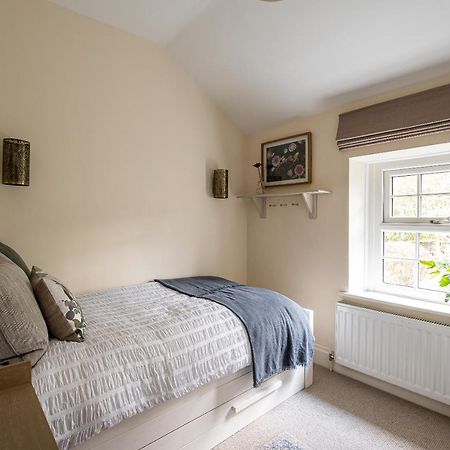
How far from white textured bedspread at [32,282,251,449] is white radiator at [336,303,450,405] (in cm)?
103

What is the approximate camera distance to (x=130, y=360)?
4.50 ft

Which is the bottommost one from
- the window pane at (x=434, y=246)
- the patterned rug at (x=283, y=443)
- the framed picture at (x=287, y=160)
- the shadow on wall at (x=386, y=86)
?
the patterned rug at (x=283, y=443)

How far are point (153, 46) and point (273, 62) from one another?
102 cm

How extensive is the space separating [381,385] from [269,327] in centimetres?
110

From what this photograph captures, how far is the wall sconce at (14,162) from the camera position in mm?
1879

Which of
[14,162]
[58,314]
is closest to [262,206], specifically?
[14,162]

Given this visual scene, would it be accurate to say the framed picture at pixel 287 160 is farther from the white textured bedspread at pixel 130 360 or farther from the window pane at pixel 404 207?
the white textured bedspread at pixel 130 360

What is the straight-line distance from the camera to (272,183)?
307cm

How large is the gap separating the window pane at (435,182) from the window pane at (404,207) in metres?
0.11

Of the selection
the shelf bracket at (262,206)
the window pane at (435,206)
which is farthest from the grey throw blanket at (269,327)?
the window pane at (435,206)

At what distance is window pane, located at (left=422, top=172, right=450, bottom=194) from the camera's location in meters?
2.23

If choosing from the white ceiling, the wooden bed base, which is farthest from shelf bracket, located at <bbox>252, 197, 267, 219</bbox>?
the wooden bed base

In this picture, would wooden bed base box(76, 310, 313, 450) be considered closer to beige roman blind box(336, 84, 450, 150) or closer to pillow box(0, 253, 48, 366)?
pillow box(0, 253, 48, 366)

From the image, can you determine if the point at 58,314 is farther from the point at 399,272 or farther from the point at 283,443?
the point at 399,272
